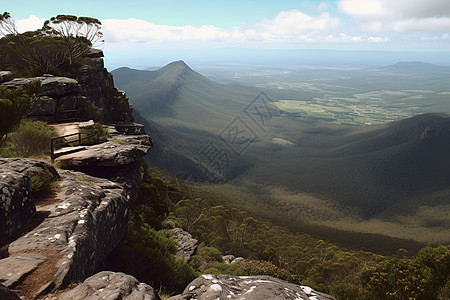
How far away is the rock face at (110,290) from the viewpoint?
5766mm

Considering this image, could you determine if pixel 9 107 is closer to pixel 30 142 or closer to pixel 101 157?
pixel 101 157

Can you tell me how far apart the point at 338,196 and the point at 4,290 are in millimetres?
151484

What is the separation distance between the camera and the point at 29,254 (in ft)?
25.0

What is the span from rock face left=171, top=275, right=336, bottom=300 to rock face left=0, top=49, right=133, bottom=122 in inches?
828

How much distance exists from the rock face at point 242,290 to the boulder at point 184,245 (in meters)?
14.9

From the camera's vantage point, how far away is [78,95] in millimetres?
30859

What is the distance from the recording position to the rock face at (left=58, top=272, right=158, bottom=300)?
18.9 ft

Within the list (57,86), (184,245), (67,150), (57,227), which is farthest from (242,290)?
(57,86)

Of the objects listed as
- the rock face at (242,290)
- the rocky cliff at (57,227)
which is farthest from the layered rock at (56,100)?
the rock face at (242,290)

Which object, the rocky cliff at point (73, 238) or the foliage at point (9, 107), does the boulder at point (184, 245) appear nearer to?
the rocky cliff at point (73, 238)

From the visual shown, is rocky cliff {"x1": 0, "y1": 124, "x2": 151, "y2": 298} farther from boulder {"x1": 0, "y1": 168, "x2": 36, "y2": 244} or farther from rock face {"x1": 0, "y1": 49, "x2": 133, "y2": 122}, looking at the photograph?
rock face {"x1": 0, "y1": 49, "x2": 133, "y2": 122}

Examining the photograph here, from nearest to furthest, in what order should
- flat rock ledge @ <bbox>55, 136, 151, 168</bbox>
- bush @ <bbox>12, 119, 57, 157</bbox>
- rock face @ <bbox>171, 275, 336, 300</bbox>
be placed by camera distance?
rock face @ <bbox>171, 275, 336, 300</bbox> < flat rock ledge @ <bbox>55, 136, 151, 168</bbox> < bush @ <bbox>12, 119, 57, 157</bbox>

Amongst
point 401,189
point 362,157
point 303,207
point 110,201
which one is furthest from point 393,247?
point 362,157

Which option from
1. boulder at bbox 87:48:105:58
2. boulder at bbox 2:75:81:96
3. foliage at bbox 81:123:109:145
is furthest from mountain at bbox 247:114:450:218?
foliage at bbox 81:123:109:145
